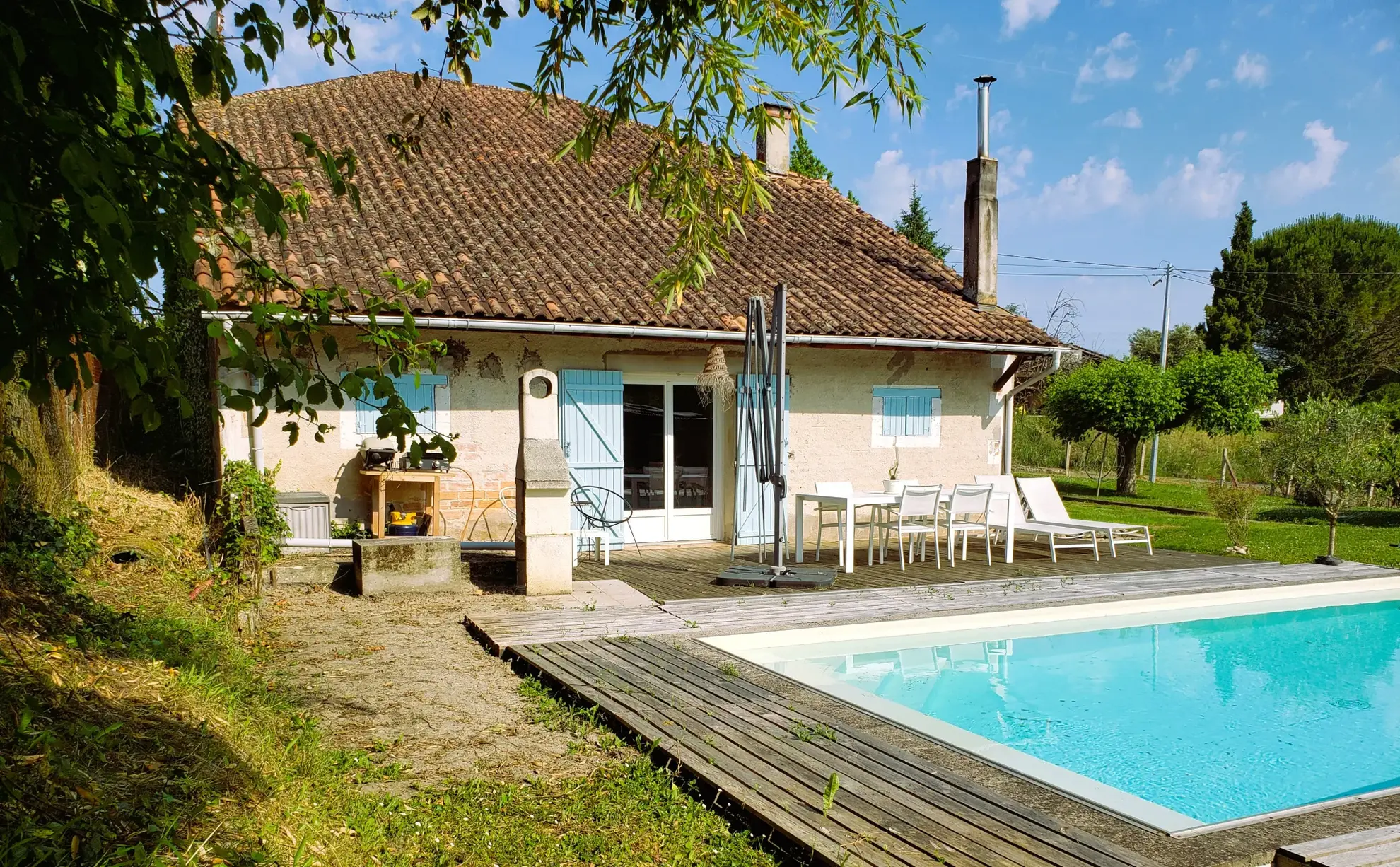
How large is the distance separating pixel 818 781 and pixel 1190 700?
4208 millimetres

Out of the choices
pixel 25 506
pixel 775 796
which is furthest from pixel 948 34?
pixel 25 506

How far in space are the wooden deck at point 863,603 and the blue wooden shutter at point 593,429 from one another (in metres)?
3.10

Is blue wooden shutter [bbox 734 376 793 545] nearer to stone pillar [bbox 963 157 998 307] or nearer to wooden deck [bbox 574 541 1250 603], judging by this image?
wooden deck [bbox 574 541 1250 603]

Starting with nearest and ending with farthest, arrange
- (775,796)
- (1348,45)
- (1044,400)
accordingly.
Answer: (775,796), (1348,45), (1044,400)

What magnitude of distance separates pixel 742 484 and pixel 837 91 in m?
7.89

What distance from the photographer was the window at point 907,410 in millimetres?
12305

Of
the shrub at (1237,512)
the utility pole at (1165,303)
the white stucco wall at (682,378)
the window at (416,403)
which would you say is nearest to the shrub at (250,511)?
the white stucco wall at (682,378)

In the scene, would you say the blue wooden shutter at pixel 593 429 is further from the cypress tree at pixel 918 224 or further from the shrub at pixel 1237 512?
the cypress tree at pixel 918 224

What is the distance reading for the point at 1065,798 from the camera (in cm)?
394

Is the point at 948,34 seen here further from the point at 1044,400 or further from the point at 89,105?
the point at 1044,400

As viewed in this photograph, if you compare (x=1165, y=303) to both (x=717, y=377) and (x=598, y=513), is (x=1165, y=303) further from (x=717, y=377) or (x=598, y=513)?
(x=598, y=513)

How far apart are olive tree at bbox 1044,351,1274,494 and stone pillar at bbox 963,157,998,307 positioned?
30.2 feet

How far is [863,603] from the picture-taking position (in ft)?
26.0

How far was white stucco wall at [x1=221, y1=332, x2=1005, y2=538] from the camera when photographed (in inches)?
380
